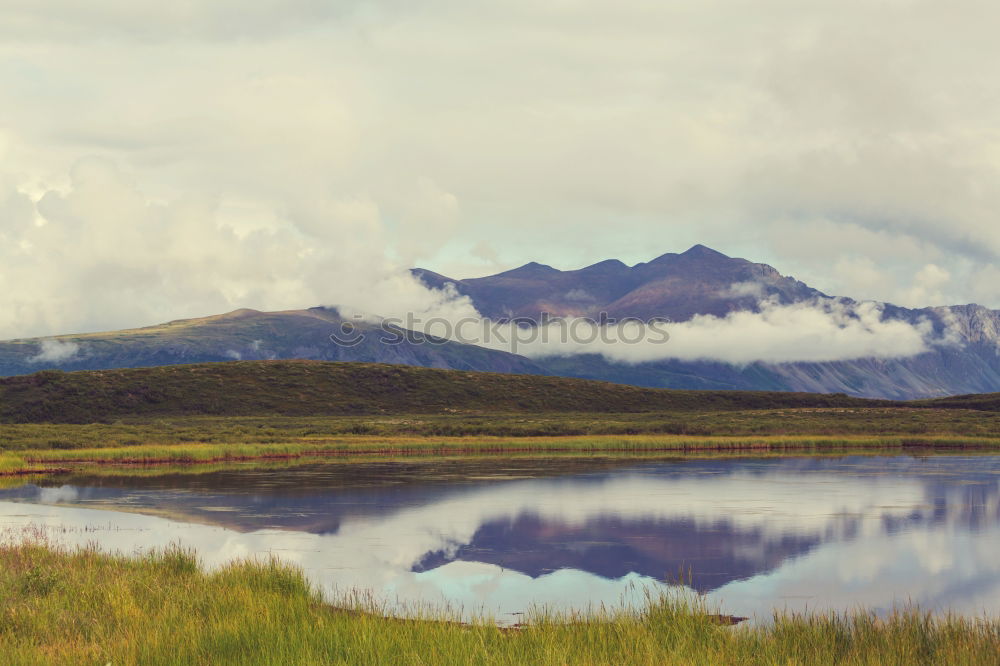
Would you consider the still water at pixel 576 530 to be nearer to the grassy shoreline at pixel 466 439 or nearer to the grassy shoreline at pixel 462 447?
the grassy shoreline at pixel 462 447

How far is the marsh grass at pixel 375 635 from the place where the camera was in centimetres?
1322

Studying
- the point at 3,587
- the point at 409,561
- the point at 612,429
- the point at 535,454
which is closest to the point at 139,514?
the point at 409,561

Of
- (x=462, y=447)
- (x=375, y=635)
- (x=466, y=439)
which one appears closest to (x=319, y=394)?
(x=466, y=439)

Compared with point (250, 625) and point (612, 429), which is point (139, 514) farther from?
point (612, 429)

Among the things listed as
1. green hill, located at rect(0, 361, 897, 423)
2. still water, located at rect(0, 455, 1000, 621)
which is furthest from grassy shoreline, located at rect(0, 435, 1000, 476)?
green hill, located at rect(0, 361, 897, 423)

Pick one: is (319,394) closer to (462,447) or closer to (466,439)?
(466,439)

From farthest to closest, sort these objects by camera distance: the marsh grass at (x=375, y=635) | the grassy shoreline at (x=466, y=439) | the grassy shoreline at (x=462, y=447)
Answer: the grassy shoreline at (x=466, y=439), the grassy shoreline at (x=462, y=447), the marsh grass at (x=375, y=635)

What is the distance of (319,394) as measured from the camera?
166625mm

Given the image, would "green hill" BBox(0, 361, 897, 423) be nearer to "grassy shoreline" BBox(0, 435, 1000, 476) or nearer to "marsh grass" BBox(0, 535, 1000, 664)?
"grassy shoreline" BBox(0, 435, 1000, 476)

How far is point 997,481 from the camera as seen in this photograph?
50.2 m

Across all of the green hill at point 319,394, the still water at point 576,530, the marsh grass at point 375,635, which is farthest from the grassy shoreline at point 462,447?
the green hill at point 319,394

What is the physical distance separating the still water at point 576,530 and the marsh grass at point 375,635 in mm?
3554

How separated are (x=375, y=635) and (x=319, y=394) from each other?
155745 millimetres

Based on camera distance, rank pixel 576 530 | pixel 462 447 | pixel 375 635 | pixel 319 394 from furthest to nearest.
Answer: pixel 319 394 → pixel 462 447 → pixel 576 530 → pixel 375 635
